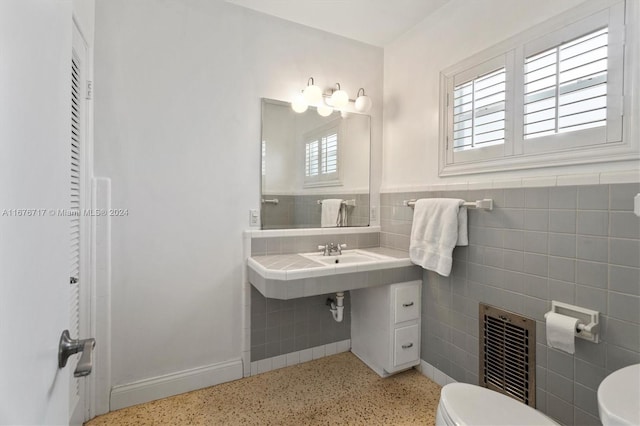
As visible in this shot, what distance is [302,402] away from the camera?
186cm

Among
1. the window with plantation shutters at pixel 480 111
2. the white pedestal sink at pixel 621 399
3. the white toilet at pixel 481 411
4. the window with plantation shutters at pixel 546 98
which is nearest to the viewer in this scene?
the white pedestal sink at pixel 621 399

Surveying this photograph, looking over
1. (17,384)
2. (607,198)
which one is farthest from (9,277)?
(607,198)

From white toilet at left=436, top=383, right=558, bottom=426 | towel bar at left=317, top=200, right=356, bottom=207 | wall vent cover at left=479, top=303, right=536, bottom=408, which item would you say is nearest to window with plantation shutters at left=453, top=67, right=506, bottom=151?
towel bar at left=317, top=200, right=356, bottom=207

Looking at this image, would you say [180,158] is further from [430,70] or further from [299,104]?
[430,70]

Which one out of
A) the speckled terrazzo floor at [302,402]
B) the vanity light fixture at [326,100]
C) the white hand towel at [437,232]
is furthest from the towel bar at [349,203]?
the speckled terrazzo floor at [302,402]

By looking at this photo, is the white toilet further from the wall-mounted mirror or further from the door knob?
the wall-mounted mirror

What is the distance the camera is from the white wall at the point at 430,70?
1.60m

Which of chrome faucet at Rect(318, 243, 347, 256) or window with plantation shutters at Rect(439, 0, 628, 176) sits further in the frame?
chrome faucet at Rect(318, 243, 347, 256)

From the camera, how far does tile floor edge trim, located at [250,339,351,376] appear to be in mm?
2169

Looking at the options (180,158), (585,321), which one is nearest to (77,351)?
(180,158)

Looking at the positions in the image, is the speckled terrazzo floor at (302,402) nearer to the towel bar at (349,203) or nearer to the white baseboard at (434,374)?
the white baseboard at (434,374)

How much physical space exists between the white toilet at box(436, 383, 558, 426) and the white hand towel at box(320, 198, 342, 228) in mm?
1393

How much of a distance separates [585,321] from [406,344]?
3.47ft

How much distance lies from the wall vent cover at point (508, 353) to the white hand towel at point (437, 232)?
366 millimetres
